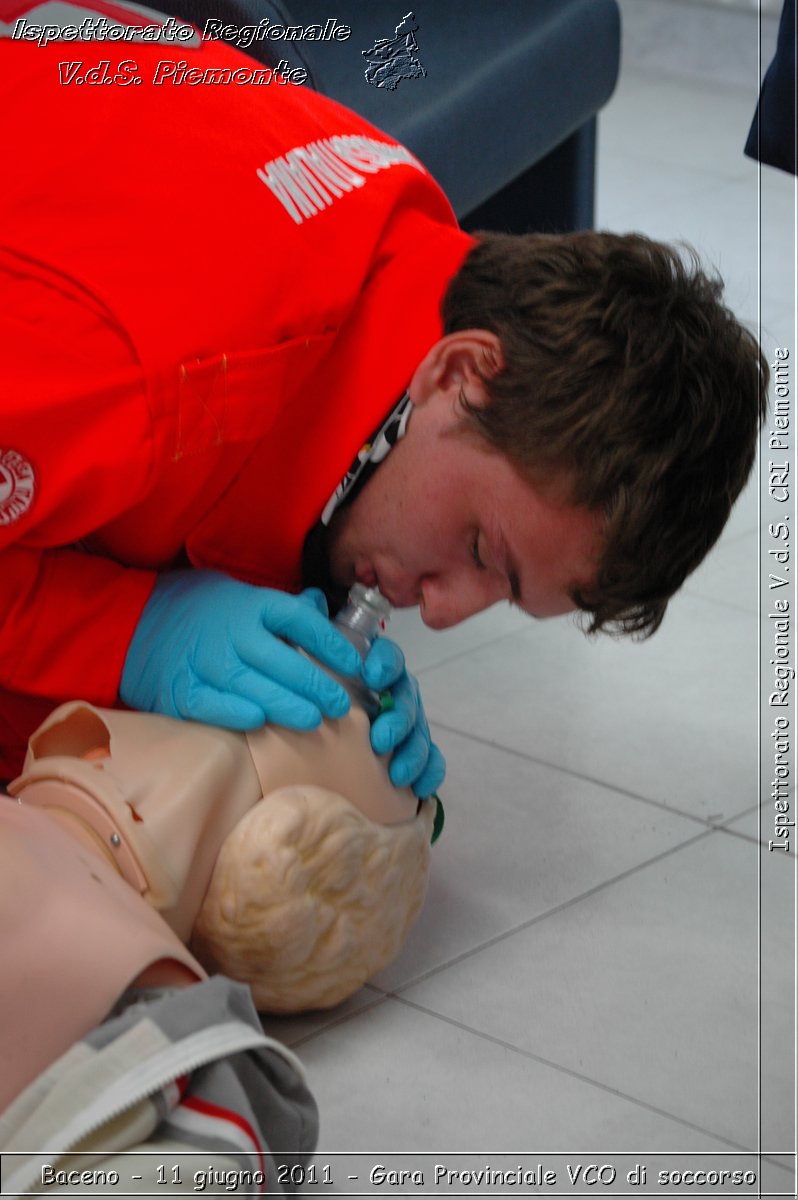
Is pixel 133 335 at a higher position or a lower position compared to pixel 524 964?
higher

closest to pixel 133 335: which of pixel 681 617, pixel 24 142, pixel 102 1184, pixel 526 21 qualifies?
pixel 24 142

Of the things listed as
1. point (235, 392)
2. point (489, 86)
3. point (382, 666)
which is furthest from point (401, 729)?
point (489, 86)

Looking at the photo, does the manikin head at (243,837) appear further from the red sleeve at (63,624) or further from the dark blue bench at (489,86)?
the dark blue bench at (489,86)

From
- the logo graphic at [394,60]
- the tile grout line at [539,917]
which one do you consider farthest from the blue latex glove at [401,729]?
the logo graphic at [394,60]

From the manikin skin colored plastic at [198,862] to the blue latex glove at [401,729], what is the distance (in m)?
0.01

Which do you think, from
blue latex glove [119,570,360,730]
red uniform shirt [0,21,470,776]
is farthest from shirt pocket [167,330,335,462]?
blue latex glove [119,570,360,730]

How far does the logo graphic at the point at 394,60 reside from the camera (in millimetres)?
1738

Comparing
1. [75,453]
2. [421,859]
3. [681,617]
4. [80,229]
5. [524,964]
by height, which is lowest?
[681,617]

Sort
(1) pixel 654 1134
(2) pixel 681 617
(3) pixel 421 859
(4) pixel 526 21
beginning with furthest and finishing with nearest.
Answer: (4) pixel 526 21 → (2) pixel 681 617 → (3) pixel 421 859 → (1) pixel 654 1134

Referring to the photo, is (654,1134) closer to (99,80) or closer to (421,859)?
(421,859)

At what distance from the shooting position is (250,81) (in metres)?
1.23

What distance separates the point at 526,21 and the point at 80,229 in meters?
1.09

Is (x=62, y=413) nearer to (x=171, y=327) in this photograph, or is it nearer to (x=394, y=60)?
(x=171, y=327)

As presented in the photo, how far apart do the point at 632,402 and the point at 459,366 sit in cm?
14
